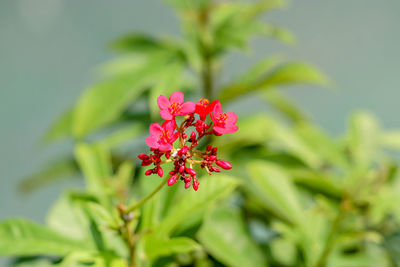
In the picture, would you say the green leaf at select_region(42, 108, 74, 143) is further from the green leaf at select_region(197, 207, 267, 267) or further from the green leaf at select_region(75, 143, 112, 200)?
the green leaf at select_region(197, 207, 267, 267)

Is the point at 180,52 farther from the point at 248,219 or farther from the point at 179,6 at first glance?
the point at 248,219

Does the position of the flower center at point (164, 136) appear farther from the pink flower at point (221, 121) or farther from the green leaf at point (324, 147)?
the green leaf at point (324, 147)

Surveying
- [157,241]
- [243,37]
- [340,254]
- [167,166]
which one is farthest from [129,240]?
[243,37]

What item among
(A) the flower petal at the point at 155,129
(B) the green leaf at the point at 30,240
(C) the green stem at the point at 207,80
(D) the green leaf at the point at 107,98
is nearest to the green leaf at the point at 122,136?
(D) the green leaf at the point at 107,98

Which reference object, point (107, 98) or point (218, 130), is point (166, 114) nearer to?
point (218, 130)

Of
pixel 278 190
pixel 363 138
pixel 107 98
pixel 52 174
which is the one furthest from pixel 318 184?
pixel 52 174

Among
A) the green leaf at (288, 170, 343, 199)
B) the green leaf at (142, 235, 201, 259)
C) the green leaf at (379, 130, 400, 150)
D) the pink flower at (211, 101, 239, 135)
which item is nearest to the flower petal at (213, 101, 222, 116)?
the pink flower at (211, 101, 239, 135)

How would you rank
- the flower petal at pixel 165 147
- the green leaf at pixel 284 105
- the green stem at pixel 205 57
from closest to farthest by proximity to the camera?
the flower petal at pixel 165 147
the green stem at pixel 205 57
the green leaf at pixel 284 105
